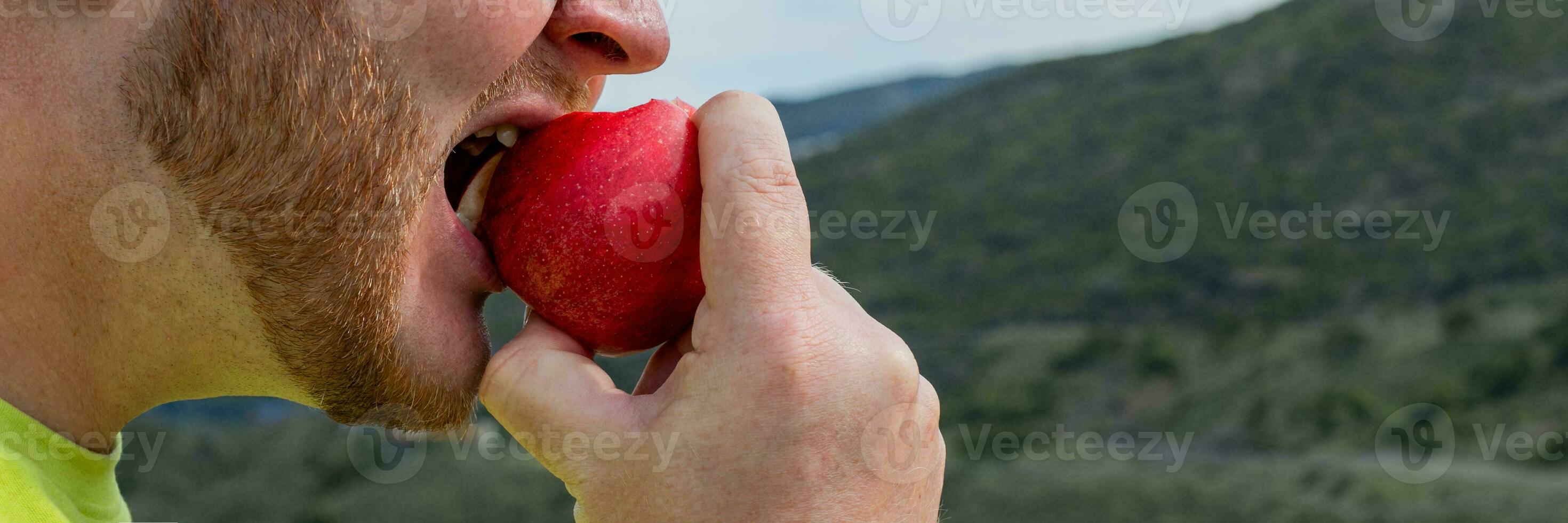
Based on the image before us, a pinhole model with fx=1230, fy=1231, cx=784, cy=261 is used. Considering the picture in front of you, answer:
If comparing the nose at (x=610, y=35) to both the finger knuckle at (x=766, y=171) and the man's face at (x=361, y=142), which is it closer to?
the man's face at (x=361, y=142)

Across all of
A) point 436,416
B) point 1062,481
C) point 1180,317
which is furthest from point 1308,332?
point 436,416

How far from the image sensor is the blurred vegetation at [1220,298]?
15.7m

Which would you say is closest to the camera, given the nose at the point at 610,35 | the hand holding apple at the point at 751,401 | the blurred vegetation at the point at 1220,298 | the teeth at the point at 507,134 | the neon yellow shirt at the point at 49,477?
the neon yellow shirt at the point at 49,477

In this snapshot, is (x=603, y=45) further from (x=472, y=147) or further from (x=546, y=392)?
(x=546, y=392)

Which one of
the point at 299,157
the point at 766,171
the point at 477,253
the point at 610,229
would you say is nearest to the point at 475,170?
the point at 477,253

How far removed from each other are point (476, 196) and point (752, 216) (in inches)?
23.3

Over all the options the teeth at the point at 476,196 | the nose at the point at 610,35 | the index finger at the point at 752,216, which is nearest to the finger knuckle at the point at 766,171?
the index finger at the point at 752,216

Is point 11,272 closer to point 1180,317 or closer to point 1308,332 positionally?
point 1308,332

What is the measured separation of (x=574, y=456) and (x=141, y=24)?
0.74 meters

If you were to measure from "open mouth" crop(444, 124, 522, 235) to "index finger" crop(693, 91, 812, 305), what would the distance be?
409 millimetres

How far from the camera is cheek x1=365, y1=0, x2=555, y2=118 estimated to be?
1.60 m

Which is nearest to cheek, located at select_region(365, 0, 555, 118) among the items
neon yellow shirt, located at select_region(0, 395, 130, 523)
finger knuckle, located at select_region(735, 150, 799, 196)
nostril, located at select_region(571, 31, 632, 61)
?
nostril, located at select_region(571, 31, 632, 61)

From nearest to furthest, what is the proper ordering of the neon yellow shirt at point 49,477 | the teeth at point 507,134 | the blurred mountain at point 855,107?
1. the neon yellow shirt at point 49,477
2. the teeth at point 507,134
3. the blurred mountain at point 855,107

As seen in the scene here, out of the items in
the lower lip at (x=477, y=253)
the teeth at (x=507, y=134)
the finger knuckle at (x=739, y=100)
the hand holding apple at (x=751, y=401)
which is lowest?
the hand holding apple at (x=751, y=401)
